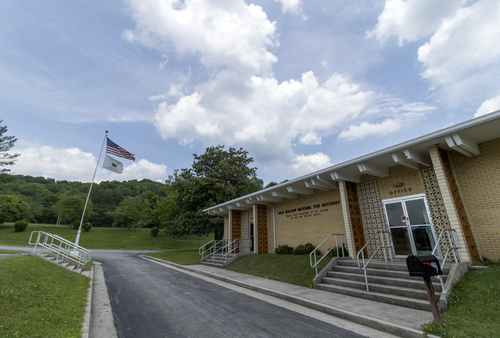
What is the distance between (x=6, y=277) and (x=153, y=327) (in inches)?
158

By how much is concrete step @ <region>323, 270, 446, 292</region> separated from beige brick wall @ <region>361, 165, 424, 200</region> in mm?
3917

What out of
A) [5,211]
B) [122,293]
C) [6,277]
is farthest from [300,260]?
[5,211]

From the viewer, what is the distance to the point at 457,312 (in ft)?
15.1

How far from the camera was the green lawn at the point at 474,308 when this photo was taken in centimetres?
392

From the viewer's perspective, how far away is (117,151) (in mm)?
16844

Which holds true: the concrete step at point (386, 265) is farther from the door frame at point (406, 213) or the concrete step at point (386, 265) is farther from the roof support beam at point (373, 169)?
the roof support beam at point (373, 169)

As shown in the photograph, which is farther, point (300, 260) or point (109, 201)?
point (109, 201)

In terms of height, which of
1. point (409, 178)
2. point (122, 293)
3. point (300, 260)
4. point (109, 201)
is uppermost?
point (109, 201)

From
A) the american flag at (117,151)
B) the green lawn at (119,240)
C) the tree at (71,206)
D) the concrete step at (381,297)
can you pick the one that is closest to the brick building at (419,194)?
the concrete step at (381,297)

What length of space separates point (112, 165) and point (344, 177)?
15.9 metres

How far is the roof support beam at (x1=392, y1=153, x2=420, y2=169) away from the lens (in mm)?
8154

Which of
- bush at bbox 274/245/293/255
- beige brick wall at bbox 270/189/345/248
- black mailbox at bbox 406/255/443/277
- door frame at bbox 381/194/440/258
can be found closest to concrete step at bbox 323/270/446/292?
black mailbox at bbox 406/255/443/277

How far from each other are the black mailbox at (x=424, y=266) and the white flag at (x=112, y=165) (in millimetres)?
18034

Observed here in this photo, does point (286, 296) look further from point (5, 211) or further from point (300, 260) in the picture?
point (5, 211)
